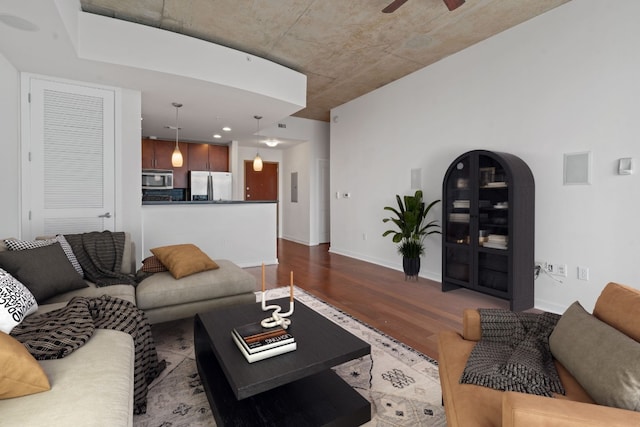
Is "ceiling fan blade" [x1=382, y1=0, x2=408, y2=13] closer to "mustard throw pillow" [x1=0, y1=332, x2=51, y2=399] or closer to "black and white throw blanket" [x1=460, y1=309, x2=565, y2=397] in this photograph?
"black and white throw blanket" [x1=460, y1=309, x2=565, y2=397]

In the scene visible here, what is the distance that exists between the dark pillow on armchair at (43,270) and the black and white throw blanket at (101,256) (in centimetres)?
26

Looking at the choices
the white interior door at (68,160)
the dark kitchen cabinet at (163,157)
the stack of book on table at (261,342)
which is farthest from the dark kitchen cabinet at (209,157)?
the stack of book on table at (261,342)

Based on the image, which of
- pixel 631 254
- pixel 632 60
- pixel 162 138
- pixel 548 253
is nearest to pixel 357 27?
pixel 632 60

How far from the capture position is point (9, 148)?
3104mm

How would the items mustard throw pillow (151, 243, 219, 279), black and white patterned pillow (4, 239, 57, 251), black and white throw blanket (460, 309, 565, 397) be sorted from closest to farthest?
black and white throw blanket (460, 309, 565, 397), black and white patterned pillow (4, 239, 57, 251), mustard throw pillow (151, 243, 219, 279)

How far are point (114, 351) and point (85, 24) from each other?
3.10 metres

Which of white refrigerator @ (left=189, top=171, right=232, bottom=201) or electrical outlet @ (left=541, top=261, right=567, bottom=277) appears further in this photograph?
white refrigerator @ (left=189, top=171, right=232, bottom=201)

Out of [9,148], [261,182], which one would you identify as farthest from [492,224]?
[261,182]

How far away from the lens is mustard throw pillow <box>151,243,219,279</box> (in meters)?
2.72

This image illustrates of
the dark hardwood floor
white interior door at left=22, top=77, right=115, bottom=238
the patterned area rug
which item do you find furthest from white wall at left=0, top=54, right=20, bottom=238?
the dark hardwood floor

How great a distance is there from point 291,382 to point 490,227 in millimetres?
2820

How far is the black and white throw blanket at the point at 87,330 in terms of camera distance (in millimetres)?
1398

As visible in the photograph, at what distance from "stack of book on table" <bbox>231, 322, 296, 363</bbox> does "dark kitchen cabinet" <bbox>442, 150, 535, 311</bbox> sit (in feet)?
8.51

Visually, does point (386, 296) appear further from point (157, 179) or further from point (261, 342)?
point (157, 179)
